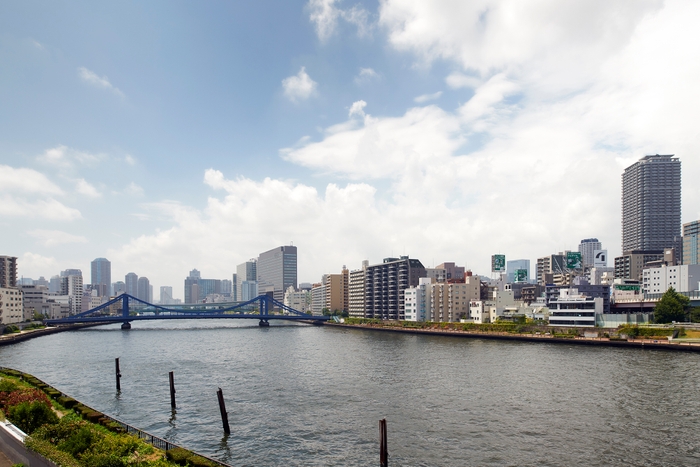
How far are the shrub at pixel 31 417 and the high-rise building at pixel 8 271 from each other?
15382 cm

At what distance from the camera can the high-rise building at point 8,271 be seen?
143m

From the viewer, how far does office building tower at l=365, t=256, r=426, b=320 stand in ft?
408

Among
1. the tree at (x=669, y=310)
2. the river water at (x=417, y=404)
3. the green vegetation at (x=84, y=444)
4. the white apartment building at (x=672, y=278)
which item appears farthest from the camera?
the white apartment building at (x=672, y=278)

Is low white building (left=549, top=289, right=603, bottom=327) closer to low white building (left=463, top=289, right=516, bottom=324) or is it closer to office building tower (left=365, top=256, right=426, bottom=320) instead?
low white building (left=463, top=289, right=516, bottom=324)

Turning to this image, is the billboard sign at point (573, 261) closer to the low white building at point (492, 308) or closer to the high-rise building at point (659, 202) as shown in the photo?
the low white building at point (492, 308)

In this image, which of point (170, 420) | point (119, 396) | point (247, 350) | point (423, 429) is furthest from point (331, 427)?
point (247, 350)

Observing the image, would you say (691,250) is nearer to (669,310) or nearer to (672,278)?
(672,278)

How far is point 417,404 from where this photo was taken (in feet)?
101

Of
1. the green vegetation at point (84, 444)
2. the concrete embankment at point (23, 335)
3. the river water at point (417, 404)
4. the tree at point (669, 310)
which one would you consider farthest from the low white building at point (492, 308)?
the concrete embankment at point (23, 335)

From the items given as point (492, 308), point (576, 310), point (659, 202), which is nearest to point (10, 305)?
point (492, 308)

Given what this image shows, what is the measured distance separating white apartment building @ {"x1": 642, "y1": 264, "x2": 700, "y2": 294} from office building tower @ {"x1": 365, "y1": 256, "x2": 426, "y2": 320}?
55340mm

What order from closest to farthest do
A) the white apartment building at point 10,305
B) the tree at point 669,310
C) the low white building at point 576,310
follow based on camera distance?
1. the tree at point 669,310
2. the low white building at point 576,310
3. the white apartment building at point 10,305

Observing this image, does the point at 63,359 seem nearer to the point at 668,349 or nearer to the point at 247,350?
the point at 247,350

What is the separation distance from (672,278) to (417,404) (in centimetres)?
10176
